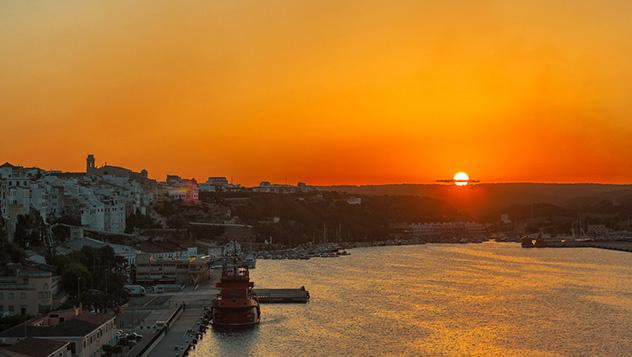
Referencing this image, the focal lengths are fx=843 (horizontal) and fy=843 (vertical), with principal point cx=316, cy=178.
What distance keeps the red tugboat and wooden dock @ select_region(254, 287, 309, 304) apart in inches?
Answer: 193

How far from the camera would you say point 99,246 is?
1436 inches

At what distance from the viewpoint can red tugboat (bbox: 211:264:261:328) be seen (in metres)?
26.5

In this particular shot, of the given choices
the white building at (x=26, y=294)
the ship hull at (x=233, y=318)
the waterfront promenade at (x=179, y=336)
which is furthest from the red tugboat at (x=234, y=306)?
the white building at (x=26, y=294)

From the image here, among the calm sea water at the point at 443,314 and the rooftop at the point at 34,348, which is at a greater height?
the rooftop at the point at 34,348

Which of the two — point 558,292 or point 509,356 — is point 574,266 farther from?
point 509,356

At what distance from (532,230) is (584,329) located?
86791 millimetres

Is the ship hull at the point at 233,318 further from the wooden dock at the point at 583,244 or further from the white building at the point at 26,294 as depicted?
the wooden dock at the point at 583,244

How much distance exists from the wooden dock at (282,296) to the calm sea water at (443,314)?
29.5 inches

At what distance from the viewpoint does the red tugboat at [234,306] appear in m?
26.5

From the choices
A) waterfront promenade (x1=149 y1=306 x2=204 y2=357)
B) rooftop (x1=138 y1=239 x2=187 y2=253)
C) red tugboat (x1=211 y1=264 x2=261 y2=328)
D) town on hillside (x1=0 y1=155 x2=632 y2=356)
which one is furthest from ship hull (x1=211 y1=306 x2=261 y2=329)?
rooftop (x1=138 y1=239 x2=187 y2=253)

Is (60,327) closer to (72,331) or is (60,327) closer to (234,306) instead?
(72,331)

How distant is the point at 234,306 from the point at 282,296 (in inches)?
259

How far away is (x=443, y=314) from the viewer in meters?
29.0

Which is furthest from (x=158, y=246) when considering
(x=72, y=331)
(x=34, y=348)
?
(x=34, y=348)
